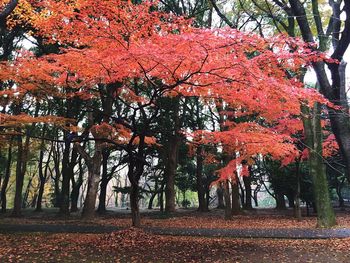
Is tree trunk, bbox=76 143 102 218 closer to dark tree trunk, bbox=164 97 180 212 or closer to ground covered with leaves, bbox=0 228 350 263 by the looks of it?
dark tree trunk, bbox=164 97 180 212

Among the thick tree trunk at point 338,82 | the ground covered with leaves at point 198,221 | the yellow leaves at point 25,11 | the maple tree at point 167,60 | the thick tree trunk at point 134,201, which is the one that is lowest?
the ground covered with leaves at point 198,221

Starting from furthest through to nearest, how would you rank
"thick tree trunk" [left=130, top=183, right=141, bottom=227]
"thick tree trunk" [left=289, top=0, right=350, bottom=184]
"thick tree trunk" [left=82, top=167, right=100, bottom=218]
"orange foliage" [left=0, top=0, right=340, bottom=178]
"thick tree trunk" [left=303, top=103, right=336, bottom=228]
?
1. "thick tree trunk" [left=82, top=167, right=100, bottom=218]
2. "thick tree trunk" [left=303, top=103, right=336, bottom=228]
3. "thick tree trunk" [left=130, top=183, right=141, bottom=227]
4. "orange foliage" [left=0, top=0, right=340, bottom=178]
5. "thick tree trunk" [left=289, top=0, right=350, bottom=184]

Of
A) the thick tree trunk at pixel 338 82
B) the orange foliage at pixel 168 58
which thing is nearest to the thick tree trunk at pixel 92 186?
the orange foliage at pixel 168 58

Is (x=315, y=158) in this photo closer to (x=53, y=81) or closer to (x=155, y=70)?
(x=155, y=70)

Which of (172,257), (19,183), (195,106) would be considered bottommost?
(172,257)

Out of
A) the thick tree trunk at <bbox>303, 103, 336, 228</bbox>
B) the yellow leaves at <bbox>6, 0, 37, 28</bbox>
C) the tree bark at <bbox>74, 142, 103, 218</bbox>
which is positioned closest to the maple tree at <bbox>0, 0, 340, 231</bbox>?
the yellow leaves at <bbox>6, 0, 37, 28</bbox>

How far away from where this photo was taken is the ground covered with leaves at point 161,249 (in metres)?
7.73

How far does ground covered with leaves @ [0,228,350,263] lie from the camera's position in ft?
25.4

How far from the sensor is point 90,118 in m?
17.8

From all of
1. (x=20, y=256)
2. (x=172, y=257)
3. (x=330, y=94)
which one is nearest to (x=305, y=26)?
(x=330, y=94)

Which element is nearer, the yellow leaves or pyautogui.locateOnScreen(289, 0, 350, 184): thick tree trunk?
pyautogui.locateOnScreen(289, 0, 350, 184): thick tree trunk

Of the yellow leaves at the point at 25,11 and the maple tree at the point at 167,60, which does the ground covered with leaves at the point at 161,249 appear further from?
the yellow leaves at the point at 25,11

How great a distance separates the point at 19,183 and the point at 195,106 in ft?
44.0

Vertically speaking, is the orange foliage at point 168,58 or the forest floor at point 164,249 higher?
the orange foliage at point 168,58
